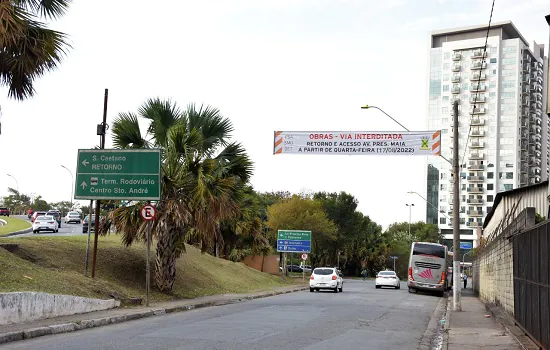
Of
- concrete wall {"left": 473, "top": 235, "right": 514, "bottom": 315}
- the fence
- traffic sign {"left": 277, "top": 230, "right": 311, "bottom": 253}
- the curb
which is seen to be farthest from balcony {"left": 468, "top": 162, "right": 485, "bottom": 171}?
the fence

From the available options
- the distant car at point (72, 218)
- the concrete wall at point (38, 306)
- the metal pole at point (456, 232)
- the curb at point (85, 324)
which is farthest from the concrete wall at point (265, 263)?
the concrete wall at point (38, 306)

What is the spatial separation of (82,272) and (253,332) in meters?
8.87

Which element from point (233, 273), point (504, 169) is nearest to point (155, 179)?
point (233, 273)

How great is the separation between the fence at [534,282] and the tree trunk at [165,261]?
40.5ft

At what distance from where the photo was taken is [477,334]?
51.4 ft

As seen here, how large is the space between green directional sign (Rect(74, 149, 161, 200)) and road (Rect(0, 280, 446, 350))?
A: 4.45 m

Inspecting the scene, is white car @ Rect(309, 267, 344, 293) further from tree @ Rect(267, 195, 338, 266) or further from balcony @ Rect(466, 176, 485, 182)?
balcony @ Rect(466, 176, 485, 182)

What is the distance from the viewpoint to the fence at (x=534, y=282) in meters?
10.5

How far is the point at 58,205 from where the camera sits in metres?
148

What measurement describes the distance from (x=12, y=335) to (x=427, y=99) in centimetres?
12575

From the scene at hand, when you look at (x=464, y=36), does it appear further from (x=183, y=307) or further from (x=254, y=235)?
(x=183, y=307)

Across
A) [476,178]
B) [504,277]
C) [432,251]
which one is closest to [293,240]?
[432,251]

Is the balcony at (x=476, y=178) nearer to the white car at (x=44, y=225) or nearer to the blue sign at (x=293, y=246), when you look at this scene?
the blue sign at (x=293, y=246)

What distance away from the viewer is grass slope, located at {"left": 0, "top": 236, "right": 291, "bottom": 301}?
16125 millimetres
